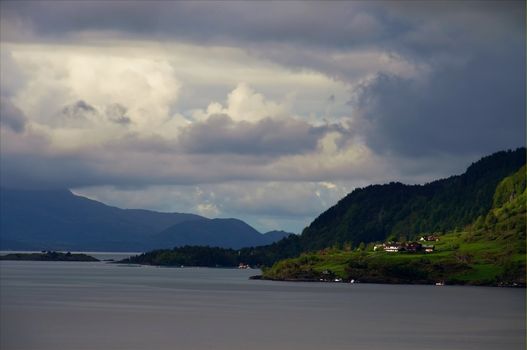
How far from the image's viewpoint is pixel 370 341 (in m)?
155

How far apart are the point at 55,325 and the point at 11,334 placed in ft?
47.2

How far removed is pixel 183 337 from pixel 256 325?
76.4 feet

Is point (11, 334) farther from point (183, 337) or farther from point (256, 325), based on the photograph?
point (256, 325)

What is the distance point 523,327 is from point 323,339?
40997 mm

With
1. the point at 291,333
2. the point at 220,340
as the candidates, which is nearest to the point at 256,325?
the point at 291,333

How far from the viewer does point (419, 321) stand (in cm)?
18962

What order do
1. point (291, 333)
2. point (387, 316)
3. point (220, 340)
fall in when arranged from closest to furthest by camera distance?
point (220, 340) < point (291, 333) < point (387, 316)

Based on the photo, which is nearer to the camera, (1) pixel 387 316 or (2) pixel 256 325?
(2) pixel 256 325

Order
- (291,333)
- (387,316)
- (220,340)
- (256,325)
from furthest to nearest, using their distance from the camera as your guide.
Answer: (387,316) < (256,325) < (291,333) < (220,340)

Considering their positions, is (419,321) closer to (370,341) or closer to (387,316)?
(387,316)

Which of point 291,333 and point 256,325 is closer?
point 291,333

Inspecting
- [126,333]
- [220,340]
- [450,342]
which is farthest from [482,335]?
[126,333]

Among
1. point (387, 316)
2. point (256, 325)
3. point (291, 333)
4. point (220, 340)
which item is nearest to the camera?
point (220, 340)

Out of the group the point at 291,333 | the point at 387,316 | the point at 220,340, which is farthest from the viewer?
the point at 387,316
